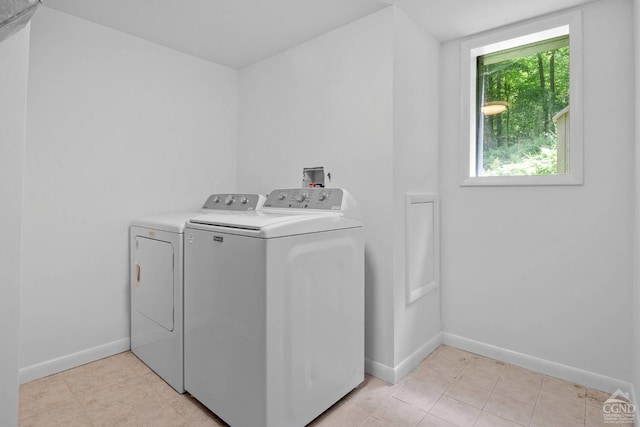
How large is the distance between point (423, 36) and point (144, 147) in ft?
6.78

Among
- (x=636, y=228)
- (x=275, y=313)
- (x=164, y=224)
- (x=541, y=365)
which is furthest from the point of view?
(x=541, y=365)

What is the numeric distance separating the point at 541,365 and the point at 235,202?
219 cm

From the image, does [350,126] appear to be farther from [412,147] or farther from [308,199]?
[308,199]

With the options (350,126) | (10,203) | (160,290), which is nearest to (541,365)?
(350,126)

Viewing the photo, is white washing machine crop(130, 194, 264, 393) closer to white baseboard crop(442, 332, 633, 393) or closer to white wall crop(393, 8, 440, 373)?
white wall crop(393, 8, 440, 373)

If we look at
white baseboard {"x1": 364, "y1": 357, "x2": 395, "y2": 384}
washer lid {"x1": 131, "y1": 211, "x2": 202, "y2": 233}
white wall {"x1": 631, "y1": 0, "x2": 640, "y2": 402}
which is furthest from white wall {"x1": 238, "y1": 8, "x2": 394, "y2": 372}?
white wall {"x1": 631, "y1": 0, "x2": 640, "y2": 402}

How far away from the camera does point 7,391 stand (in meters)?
1.07

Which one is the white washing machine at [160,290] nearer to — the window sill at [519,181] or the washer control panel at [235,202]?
the washer control panel at [235,202]

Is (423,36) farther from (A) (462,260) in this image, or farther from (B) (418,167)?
(A) (462,260)

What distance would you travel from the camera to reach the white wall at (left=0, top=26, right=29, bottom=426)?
1.06m

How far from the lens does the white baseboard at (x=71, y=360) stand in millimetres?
1937

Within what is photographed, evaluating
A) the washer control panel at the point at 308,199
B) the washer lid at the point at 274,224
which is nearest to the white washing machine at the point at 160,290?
the washer control panel at the point at 308,199

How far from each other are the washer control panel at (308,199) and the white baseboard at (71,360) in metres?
1.39

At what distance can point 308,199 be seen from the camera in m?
1.99
